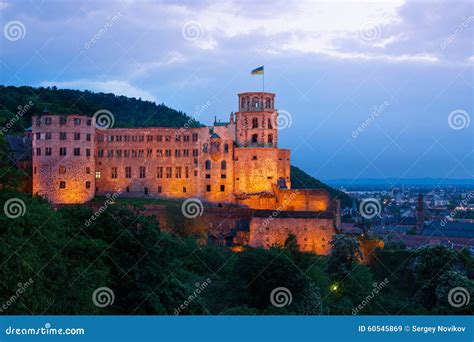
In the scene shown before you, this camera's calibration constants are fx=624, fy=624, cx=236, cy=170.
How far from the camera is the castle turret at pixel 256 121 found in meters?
68.8

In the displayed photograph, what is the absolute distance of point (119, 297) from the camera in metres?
28.4

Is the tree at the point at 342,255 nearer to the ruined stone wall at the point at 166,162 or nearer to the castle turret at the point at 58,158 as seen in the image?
the ruined stone wall at the point at 166,162

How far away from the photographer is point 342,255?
1973 inches

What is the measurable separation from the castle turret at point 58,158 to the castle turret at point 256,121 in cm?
1740

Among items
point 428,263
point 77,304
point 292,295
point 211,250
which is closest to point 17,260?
point 77,304

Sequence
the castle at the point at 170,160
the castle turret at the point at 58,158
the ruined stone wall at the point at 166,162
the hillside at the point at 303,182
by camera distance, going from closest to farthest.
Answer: the castle turret at the point at 58,158 < the castle at the point at 170,160 < the ruined stone wall at the point at 166,162 < the hillside at the point at 303,182

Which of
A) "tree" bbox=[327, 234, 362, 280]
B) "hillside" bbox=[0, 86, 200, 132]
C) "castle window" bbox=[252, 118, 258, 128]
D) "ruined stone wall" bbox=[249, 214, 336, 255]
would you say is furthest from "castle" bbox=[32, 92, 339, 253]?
"hillside" bbox=[0, 86, 200, 132]

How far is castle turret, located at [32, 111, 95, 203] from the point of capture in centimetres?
6334

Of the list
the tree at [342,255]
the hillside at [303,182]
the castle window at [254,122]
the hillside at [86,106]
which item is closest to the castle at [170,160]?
the castle window at [254,122]

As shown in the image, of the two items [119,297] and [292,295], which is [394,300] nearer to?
[292,295]

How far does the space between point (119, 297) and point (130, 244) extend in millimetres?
2593

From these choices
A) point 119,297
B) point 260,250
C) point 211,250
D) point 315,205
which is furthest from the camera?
point 315,205

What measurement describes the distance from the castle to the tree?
12353 mm

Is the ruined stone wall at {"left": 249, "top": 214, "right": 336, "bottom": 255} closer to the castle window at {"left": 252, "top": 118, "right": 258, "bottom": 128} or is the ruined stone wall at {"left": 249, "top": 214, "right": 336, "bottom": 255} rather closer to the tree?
the tree
